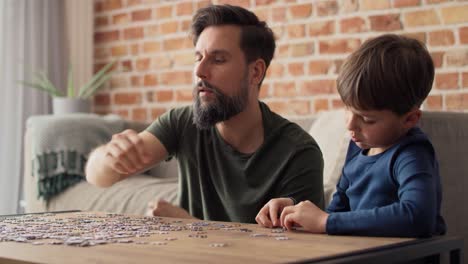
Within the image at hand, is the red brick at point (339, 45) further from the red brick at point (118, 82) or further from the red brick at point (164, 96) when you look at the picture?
the red brick at point (118, 82)

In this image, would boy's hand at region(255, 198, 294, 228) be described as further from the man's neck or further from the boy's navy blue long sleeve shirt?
the man's neck

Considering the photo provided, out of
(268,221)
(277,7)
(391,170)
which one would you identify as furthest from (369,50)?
(277,7)

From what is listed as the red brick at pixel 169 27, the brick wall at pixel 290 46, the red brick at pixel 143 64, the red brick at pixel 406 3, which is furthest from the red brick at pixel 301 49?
the red brick at pixel 143 64

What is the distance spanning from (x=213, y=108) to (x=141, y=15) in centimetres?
276

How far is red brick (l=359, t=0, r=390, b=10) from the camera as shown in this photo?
3496mm

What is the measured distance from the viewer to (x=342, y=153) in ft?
8.80

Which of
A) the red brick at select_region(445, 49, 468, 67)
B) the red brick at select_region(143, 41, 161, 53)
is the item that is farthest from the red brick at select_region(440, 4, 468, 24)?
the red brick at select_region(143, 41, 161, 53)

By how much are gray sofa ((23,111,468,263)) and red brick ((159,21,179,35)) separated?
733 millimetres

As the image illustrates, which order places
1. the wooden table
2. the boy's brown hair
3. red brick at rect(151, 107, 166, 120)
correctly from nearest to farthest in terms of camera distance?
the wooden table
the boy's brown hair
red brick at rect(151, 107, 166, 120)

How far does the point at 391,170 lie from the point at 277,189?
25.4 inches

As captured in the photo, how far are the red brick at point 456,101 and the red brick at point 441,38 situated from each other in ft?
0.76

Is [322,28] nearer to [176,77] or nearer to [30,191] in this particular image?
[176,77]

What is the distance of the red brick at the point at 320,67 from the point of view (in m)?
3.70

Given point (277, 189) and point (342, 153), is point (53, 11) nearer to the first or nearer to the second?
point (342, 153)
